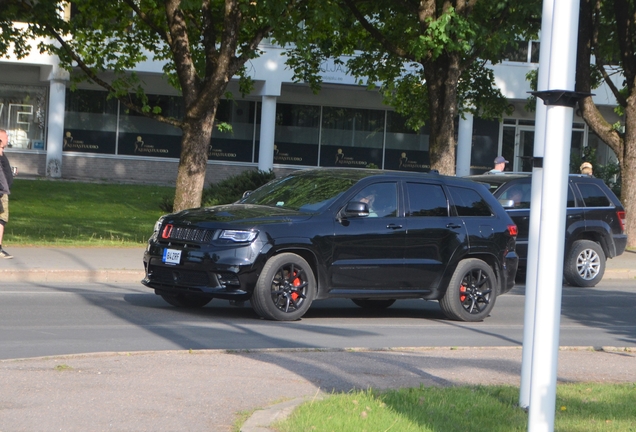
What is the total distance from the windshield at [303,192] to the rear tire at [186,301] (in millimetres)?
1352

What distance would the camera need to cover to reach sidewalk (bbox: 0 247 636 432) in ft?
20.0

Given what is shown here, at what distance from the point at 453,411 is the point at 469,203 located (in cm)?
648

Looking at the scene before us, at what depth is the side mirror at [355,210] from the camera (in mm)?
11195

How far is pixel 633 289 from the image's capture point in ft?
56.6

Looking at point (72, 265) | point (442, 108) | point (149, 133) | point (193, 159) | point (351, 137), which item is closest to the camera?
point (72, 265)

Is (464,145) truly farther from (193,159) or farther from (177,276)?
(177,276)

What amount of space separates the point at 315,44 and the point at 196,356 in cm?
1755

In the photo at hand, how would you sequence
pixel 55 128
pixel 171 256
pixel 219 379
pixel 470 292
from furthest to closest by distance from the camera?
pixel 55 128
pixel 470 292
pixel 171 256
pixel 219 379

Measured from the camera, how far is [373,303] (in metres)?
13.4

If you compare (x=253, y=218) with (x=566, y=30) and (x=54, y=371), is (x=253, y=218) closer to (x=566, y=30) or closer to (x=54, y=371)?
(x=54, y=371)

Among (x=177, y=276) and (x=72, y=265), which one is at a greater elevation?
(x=177, y=276)

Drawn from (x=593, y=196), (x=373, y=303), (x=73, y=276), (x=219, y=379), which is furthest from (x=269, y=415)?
(x=593, y=196)

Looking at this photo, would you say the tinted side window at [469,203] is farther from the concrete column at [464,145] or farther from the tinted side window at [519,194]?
the concrete column at [464,145]

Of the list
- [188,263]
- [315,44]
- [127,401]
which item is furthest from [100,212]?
[127,401]
